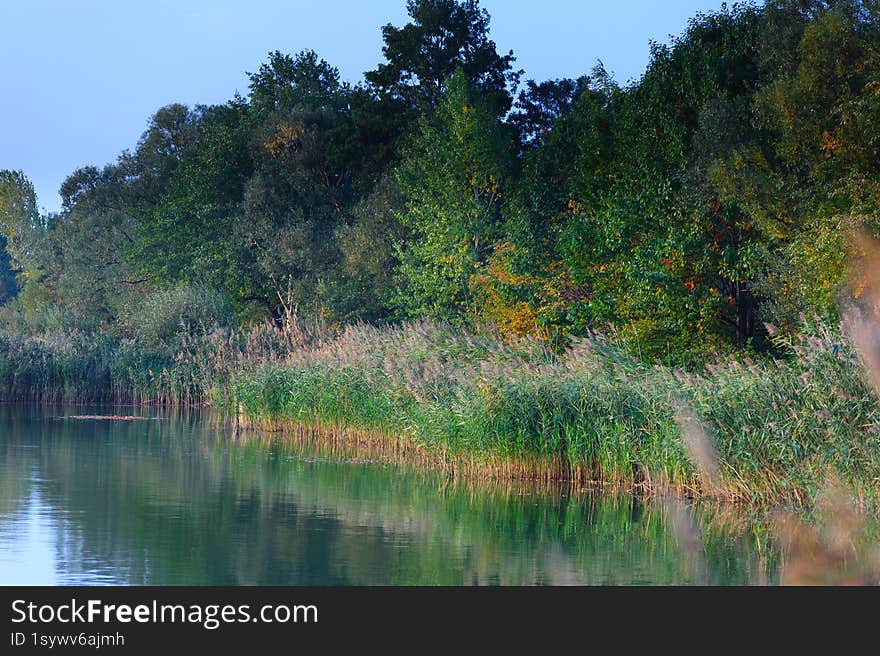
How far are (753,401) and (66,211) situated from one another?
214 ft

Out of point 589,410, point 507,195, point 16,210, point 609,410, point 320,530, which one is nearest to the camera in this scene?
point 320,530

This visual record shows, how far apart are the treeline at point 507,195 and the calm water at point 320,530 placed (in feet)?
15.5

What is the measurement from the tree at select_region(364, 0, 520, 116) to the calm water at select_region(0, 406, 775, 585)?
2473cm

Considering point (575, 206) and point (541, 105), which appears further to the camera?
point (541, 105)

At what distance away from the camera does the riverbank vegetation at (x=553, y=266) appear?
17.6 m

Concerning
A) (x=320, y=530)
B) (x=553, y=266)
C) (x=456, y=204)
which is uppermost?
(x=456, y=204)

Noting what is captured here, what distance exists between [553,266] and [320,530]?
16.6 m

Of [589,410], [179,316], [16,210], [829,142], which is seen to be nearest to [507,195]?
[179,316]

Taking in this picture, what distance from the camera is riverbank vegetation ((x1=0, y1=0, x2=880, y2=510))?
695 inches

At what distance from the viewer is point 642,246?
25.5m

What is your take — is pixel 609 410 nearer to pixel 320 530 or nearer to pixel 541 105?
pixel 320 530

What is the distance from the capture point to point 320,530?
1569 cm
